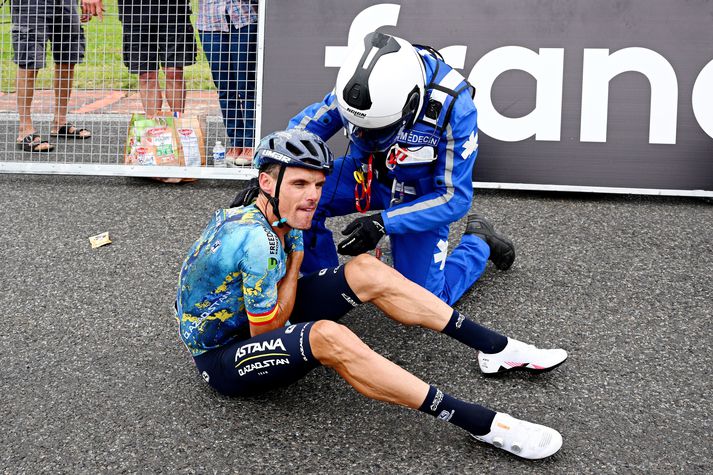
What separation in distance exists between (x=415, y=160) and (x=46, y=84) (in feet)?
19.6

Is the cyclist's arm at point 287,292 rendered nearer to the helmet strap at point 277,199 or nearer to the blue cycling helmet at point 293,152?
the helmet strap at point 277,199

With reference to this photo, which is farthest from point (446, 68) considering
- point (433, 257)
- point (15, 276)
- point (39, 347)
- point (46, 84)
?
point (46, 84)

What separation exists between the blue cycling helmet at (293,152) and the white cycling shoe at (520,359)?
1255 mm

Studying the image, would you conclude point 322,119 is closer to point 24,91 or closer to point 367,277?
point 367,277

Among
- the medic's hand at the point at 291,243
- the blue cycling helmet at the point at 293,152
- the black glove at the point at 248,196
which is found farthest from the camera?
the black glove at the point at 248,196

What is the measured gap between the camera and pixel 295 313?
4.08 meters

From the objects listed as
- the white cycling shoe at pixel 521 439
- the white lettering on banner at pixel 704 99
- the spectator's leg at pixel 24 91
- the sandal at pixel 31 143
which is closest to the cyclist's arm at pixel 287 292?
the white cycling shoe at pixel 521 439

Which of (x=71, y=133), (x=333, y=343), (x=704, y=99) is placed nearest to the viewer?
(x=333, y=343)

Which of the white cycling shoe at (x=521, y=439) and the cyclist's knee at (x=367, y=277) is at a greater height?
the cyclist's knee at (x=367, y=277)

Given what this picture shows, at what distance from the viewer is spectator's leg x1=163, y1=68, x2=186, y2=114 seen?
23.9 ft

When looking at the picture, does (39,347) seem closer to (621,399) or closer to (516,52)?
(621,399)

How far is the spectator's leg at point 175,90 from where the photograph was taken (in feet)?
23.9

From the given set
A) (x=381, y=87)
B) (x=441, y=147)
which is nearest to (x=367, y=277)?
(x=381, y=87)

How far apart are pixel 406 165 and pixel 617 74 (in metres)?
2.79
